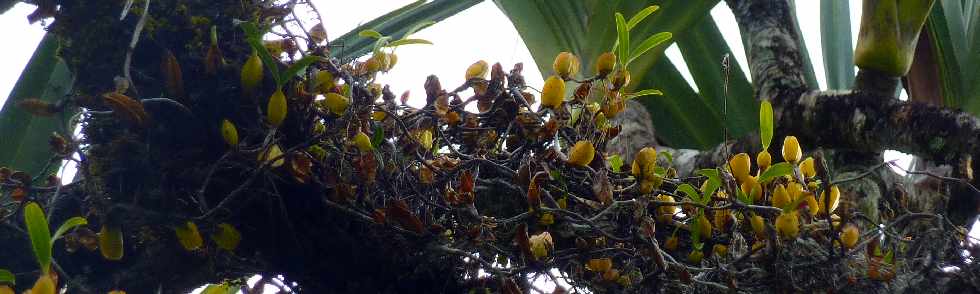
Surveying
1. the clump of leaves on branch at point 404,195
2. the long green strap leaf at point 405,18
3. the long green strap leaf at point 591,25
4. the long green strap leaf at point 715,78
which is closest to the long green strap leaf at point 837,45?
the long green strap leaf at point 715,78

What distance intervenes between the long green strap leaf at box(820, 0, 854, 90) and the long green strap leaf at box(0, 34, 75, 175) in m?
1.33

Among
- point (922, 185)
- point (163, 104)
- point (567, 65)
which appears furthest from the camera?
point (922, 185)

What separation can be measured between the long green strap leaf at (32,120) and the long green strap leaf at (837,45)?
1325 mm

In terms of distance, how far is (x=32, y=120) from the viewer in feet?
3.41

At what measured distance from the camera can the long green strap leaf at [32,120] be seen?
1021 mm

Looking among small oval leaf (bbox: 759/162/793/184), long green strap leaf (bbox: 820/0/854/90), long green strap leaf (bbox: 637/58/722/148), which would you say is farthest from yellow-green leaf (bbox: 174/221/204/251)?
long green strap leaf (bbox: 820/0/854/90)

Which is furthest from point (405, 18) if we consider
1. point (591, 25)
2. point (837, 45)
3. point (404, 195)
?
point (837, 45)

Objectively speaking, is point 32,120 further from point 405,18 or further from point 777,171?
point 777,171

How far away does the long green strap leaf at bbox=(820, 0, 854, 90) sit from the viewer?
172cm

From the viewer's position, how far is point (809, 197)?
0.73 meters

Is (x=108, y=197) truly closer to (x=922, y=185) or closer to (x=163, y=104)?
(x=163, y=104)

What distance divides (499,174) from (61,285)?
0.40 meters

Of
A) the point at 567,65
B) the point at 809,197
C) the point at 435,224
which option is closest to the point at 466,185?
the point at 435,224

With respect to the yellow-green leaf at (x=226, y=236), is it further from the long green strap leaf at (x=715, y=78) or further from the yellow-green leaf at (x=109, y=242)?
the long green strap leaf at (x=715, y=78)
